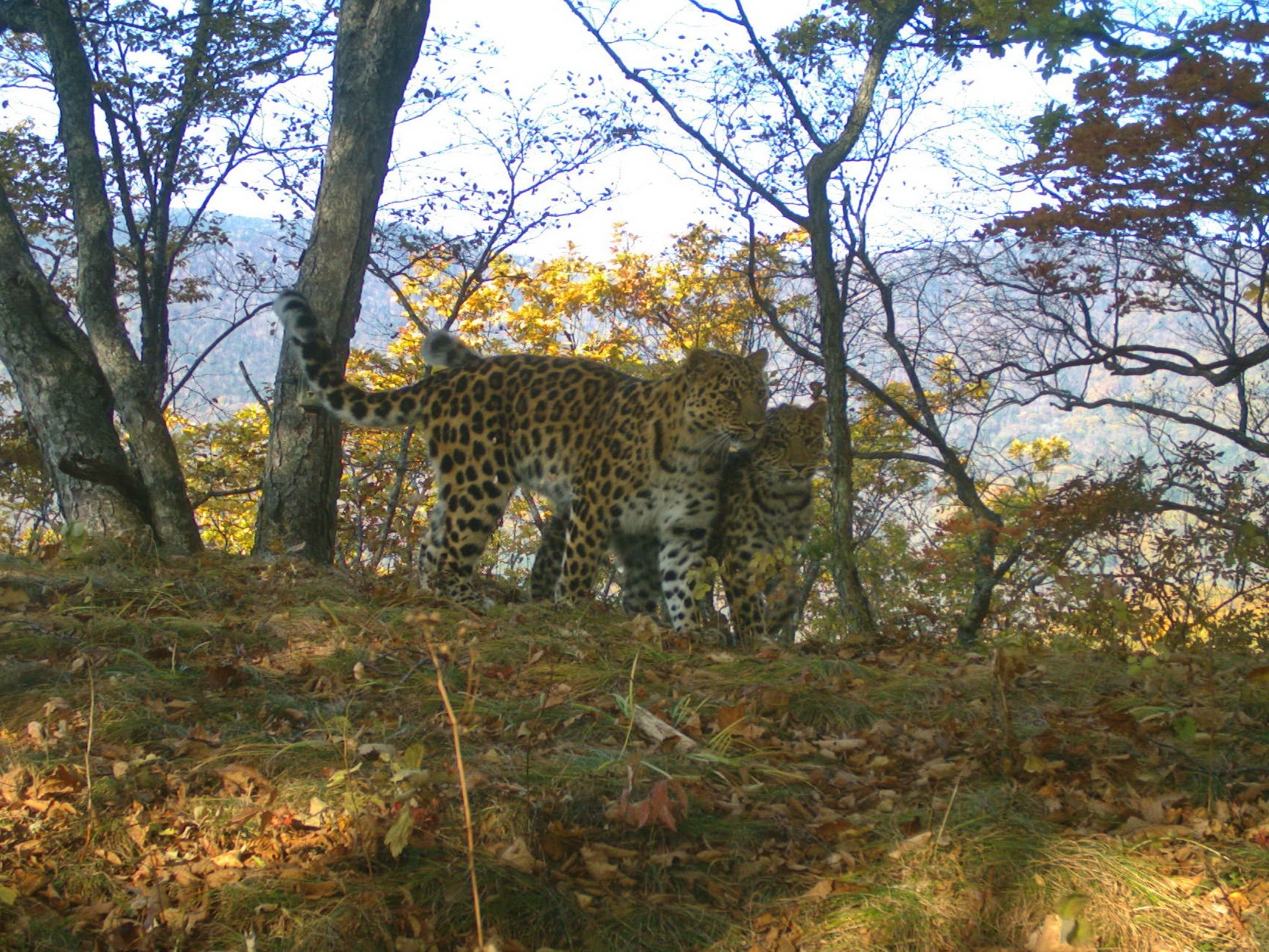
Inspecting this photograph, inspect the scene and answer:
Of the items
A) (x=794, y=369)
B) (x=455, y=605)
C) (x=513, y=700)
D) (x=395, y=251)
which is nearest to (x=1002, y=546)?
(x=794, y=369)

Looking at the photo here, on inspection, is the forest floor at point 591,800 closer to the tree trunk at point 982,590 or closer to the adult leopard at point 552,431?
the adult leopard at point 552,431

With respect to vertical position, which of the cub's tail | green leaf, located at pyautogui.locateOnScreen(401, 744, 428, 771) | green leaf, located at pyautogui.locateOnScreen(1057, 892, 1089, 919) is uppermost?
the cub's tail

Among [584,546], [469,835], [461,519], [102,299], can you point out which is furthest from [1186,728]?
[102,299]

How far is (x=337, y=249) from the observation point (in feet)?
30.0

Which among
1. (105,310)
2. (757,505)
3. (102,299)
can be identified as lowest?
(757,505)

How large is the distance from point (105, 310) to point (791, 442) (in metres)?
5.50

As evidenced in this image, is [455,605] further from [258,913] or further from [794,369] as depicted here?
[794,369]

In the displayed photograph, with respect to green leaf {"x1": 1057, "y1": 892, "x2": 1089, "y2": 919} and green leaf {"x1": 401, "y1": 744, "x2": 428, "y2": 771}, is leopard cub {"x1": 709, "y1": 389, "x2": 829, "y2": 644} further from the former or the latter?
green leaf {"x1": 1057, "y1": 892, "x2": 1089, "y2": 919}

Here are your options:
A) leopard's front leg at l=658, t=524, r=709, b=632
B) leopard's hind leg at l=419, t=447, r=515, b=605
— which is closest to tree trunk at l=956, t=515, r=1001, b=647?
leopard's front leg at l=658, t=524, r=709, b=632

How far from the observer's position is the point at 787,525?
9.14 meters

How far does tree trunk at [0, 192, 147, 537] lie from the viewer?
28.6 ft

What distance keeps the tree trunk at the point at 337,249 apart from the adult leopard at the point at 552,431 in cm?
31

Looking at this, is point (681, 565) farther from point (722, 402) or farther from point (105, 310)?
point (105, 310)

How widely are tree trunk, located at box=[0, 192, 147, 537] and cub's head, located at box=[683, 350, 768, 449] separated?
14.3 feet
